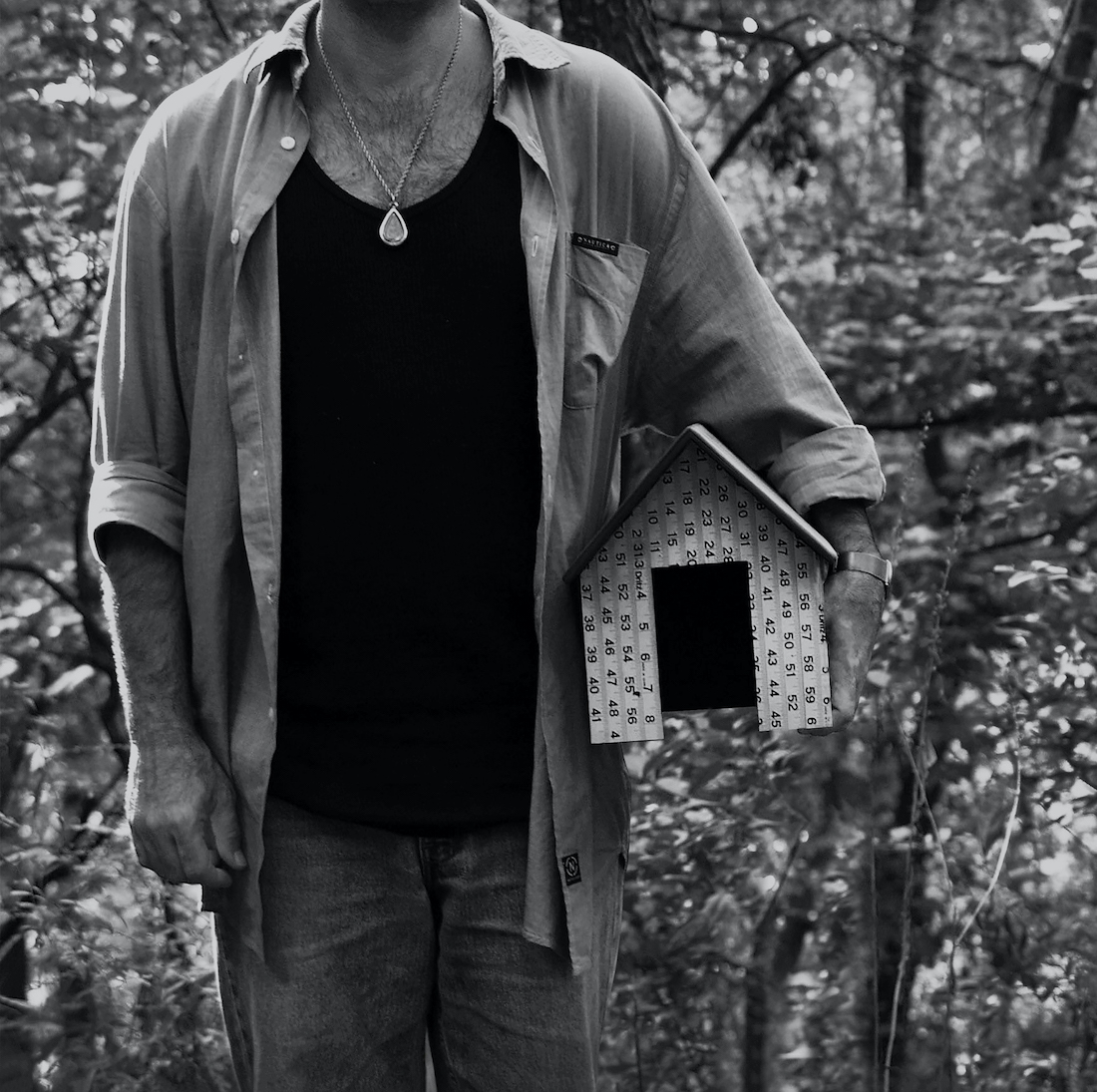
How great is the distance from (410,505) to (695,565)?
1.34 ft

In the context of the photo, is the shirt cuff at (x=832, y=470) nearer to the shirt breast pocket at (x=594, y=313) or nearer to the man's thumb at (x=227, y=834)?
the shirt breast pocket at (x=594, y=313)

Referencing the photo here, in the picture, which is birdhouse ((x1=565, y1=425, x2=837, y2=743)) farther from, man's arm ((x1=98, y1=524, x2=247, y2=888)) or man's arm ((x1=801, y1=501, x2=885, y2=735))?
man's arm ((x1=98, y1=524, x2=247, y2=888))

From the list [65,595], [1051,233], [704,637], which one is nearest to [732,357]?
[704,637]

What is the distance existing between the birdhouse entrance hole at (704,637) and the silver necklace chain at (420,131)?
2.20 ft

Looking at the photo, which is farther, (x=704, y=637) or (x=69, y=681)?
(x=69, y=681)

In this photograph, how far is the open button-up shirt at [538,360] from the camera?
1.99 m

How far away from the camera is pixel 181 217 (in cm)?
202

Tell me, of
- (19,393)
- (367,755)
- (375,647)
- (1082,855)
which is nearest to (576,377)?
(375,647)

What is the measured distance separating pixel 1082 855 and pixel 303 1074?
8.86ft

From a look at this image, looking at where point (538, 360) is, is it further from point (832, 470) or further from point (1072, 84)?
point (1072, 84)

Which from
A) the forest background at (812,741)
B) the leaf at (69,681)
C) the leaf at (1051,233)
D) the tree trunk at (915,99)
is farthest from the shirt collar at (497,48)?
the tree trunk at (915,99)

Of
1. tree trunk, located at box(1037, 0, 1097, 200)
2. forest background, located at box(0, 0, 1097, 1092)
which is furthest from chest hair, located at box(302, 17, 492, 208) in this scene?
tree trunk, located at box(1037, 0, 1097, 200)

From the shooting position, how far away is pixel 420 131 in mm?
2043

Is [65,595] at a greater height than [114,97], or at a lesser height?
lesser
